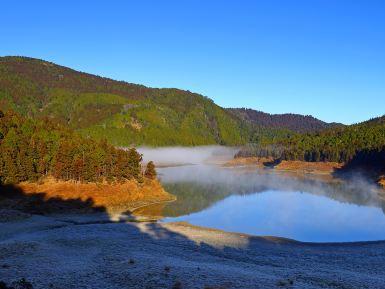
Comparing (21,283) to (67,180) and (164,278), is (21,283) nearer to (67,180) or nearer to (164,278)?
(164,278)

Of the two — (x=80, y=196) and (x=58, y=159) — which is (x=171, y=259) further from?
(x=58, y=159)

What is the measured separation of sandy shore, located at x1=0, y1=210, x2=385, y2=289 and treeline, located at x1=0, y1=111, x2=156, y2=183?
996 inches

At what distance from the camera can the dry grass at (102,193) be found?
85.1 metres

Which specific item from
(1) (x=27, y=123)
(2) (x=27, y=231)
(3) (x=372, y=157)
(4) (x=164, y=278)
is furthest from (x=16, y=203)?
(3) (x=372, y=157)

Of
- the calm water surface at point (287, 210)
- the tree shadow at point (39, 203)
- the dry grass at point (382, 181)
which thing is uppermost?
the dry grass at point (382, 181)

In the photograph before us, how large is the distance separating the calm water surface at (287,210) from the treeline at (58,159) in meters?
14.8

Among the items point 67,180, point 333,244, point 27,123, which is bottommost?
point 333,244

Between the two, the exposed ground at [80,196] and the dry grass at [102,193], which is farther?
the dry grass at [102,193]

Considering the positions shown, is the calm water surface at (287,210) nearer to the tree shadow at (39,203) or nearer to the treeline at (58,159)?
the tree shadow at (39,203)

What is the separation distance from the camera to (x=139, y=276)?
3300 cm

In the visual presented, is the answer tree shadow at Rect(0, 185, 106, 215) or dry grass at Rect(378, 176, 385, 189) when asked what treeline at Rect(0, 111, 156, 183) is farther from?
dry grass at Rect(378, 176, 385, 189)

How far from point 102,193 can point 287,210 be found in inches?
1546

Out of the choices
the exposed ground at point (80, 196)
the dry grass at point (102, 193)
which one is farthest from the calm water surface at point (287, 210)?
the exposed ground at point (80, 196)

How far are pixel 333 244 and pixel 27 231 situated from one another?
1603 inches
